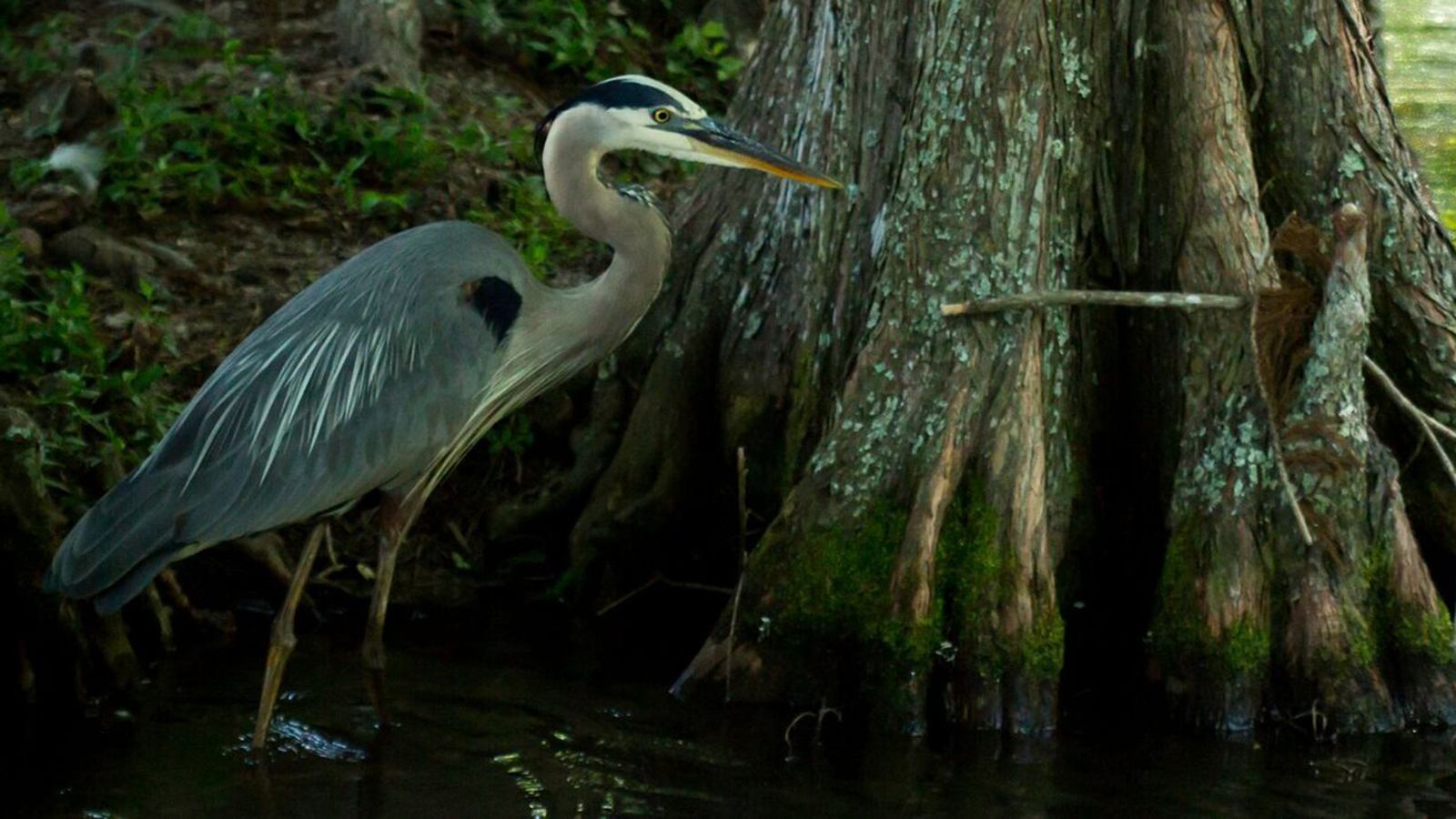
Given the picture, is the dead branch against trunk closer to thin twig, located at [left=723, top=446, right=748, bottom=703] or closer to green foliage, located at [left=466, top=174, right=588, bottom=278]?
thin twig, located at [left=723, top=446, right=748, bottom=703]

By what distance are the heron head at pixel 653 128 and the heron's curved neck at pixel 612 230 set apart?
2.0 inches

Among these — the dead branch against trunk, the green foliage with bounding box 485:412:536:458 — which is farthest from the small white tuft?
the dead branch against trunk

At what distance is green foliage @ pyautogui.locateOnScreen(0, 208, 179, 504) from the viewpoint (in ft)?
19.0

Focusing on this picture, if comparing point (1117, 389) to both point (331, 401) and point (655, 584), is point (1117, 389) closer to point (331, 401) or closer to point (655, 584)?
point (655, 584)

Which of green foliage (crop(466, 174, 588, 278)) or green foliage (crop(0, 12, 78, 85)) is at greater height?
green foliage (crop(0, 12, 78, 85))

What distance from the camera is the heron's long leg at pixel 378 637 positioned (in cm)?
536

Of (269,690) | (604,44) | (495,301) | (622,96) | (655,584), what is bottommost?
(269,690)

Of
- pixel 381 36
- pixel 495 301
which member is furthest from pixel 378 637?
pixel 381 36

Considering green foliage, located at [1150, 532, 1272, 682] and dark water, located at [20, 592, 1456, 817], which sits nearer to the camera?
dark water, located at [20, 592, 1456, 817]

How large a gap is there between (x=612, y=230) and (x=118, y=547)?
1.70 metres

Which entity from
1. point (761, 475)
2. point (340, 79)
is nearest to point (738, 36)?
point (340, 79)

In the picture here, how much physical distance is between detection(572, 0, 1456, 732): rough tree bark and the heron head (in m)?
0.44

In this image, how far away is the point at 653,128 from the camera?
18.0 ft

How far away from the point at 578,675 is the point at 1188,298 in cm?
213
